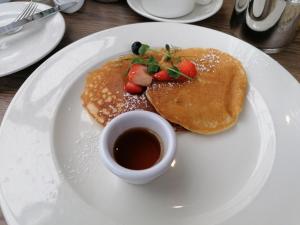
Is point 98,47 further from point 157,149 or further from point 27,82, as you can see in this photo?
point 157,149

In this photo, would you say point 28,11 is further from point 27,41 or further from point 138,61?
point 138,61

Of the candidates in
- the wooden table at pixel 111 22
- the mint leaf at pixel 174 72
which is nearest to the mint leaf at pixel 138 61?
the mint leaf at pixel 174 72

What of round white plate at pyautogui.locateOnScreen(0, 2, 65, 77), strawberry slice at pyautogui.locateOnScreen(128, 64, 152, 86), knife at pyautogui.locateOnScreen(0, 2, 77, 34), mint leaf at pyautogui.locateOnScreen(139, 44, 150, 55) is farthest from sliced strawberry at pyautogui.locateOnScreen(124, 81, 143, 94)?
knife at pyautogui.locateOnScreen(0, 2, 77, 34)

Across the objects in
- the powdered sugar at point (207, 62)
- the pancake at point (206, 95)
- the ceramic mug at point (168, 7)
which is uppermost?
the ceramic mug at point (168, 7)

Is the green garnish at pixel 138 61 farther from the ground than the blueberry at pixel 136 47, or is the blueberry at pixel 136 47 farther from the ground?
the blueberry at pixel 136 47

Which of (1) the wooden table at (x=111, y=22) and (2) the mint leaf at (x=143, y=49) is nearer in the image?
(2) the mint leaf at (x=143, y=49)

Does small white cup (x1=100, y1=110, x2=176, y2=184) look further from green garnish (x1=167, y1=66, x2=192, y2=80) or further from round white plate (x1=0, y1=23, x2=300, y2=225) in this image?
green garnish (x1=167, y1=66, x2=192, y2=80)

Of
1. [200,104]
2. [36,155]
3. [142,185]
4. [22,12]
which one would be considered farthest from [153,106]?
[22,12]

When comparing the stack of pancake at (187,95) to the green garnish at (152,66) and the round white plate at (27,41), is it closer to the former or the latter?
the green garnish at (152,66)
